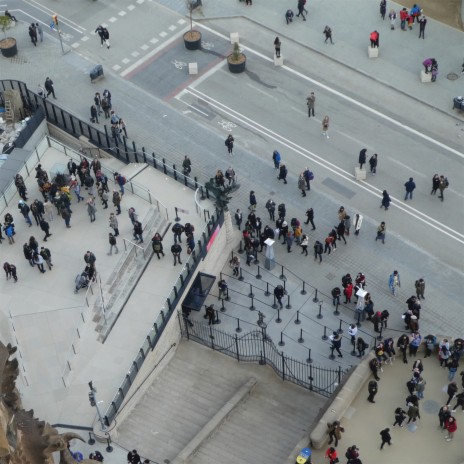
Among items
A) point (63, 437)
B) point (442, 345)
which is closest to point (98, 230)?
point (63, 437)

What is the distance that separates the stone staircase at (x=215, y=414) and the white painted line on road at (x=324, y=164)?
13.4 meters

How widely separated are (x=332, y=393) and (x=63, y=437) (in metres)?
12.5

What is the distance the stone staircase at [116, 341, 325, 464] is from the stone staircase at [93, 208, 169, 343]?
11.9 feet

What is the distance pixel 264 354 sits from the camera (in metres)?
52.5

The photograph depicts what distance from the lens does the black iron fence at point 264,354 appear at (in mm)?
51531

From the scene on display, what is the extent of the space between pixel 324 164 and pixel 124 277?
15.3 meters

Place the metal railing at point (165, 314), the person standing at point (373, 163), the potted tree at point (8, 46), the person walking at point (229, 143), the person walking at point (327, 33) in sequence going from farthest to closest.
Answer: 1. the potted tree at point (8, 46)
2. the person walking at point (327, 33)
3. the person walking at point (229, 143)
4. the person standing at point (373, 163)
5. the metal railing at point (165, 314)

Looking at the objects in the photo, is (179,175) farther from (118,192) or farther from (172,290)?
(172,290)

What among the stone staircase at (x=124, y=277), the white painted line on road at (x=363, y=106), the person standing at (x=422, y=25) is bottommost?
the stone staircase at (x=124, y=277)

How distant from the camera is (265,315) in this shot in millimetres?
54750

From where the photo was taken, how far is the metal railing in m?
48.3

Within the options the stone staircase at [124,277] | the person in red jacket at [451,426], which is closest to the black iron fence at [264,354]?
the stone staircase at [124,277]

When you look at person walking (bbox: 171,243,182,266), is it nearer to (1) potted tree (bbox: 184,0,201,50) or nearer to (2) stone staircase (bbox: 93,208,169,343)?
(2) stone staircase (bbox: 93,208,169,343)

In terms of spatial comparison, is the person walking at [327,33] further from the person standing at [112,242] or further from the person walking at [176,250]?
the person standing at [112,242]
